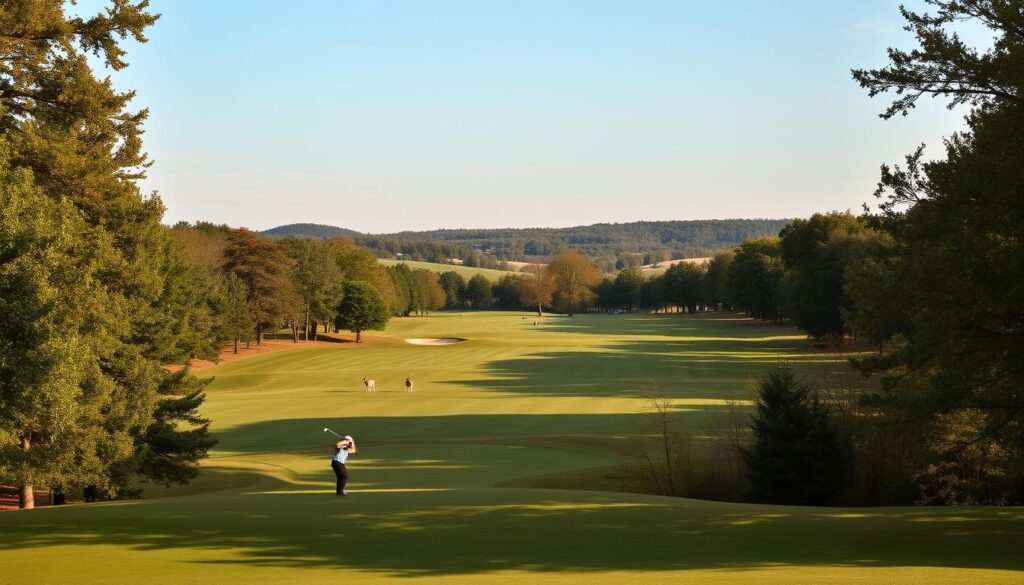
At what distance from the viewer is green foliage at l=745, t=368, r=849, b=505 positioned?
1223 inches

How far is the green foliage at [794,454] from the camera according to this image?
3106cm

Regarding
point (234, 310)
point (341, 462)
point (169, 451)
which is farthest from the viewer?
point (234, 310)

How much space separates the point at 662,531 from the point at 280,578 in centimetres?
763

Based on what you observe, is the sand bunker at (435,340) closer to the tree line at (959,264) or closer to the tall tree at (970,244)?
the tree line at (959,264)

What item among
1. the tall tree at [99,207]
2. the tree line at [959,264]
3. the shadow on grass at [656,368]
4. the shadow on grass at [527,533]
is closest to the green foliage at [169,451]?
the tall tree at [99,207]

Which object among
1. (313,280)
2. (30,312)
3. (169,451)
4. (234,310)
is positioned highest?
(313,280)

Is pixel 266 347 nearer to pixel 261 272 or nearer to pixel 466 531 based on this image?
pixel 261 272

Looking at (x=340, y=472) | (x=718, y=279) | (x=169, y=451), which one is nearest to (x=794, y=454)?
(x=340, y=472)

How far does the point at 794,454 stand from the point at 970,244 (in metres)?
15.8

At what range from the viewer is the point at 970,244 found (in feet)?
54.2

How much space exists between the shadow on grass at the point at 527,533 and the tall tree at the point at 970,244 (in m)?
2.46

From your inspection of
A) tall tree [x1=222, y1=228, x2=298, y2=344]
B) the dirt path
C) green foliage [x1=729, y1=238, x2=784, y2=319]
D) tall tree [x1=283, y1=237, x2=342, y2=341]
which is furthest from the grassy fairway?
green foliage [x1=729, y1=238, x2=784, y2=319]

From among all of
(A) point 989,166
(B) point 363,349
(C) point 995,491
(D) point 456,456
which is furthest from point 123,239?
(B) point 363,349

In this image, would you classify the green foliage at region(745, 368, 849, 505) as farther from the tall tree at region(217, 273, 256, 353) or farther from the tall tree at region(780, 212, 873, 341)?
the tall tree at region(217, 273, 256, 353)
